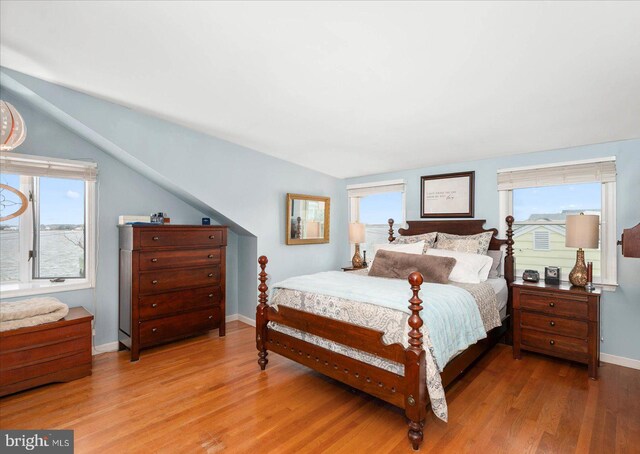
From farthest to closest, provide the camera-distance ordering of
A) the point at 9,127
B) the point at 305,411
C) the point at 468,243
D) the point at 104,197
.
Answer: the point at 468,243
the point at 104,197
the point at 305,411
the point at 9,127

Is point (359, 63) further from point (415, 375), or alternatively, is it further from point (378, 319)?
point (415, 375)

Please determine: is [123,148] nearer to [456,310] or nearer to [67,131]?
[67,131]

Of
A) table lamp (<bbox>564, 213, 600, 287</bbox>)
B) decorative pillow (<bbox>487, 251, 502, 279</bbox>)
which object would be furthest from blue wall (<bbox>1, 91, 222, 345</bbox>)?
table lamp (<bbox>564, 213, 600, 287</bbox>)

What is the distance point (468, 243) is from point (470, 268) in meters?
0.50

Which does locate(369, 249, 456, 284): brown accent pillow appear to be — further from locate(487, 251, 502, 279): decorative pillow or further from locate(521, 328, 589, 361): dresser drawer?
locate(521, 328, 589, 361): dresser drawer

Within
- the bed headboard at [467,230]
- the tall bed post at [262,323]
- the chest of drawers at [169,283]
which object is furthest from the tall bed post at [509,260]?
the chest of drawers at [169,283]

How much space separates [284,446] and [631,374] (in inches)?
120

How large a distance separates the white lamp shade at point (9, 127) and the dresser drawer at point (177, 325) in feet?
6.33

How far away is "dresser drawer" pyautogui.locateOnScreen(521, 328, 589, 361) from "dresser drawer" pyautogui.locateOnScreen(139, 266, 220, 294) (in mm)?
3309

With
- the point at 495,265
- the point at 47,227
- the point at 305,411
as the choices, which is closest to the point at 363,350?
the point at 305,411

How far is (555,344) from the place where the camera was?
9.41 ft

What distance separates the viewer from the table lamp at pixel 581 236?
2785 millimetres

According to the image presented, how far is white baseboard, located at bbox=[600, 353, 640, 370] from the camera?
113 inches

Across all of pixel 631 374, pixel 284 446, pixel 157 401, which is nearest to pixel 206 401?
pixel 157 401
